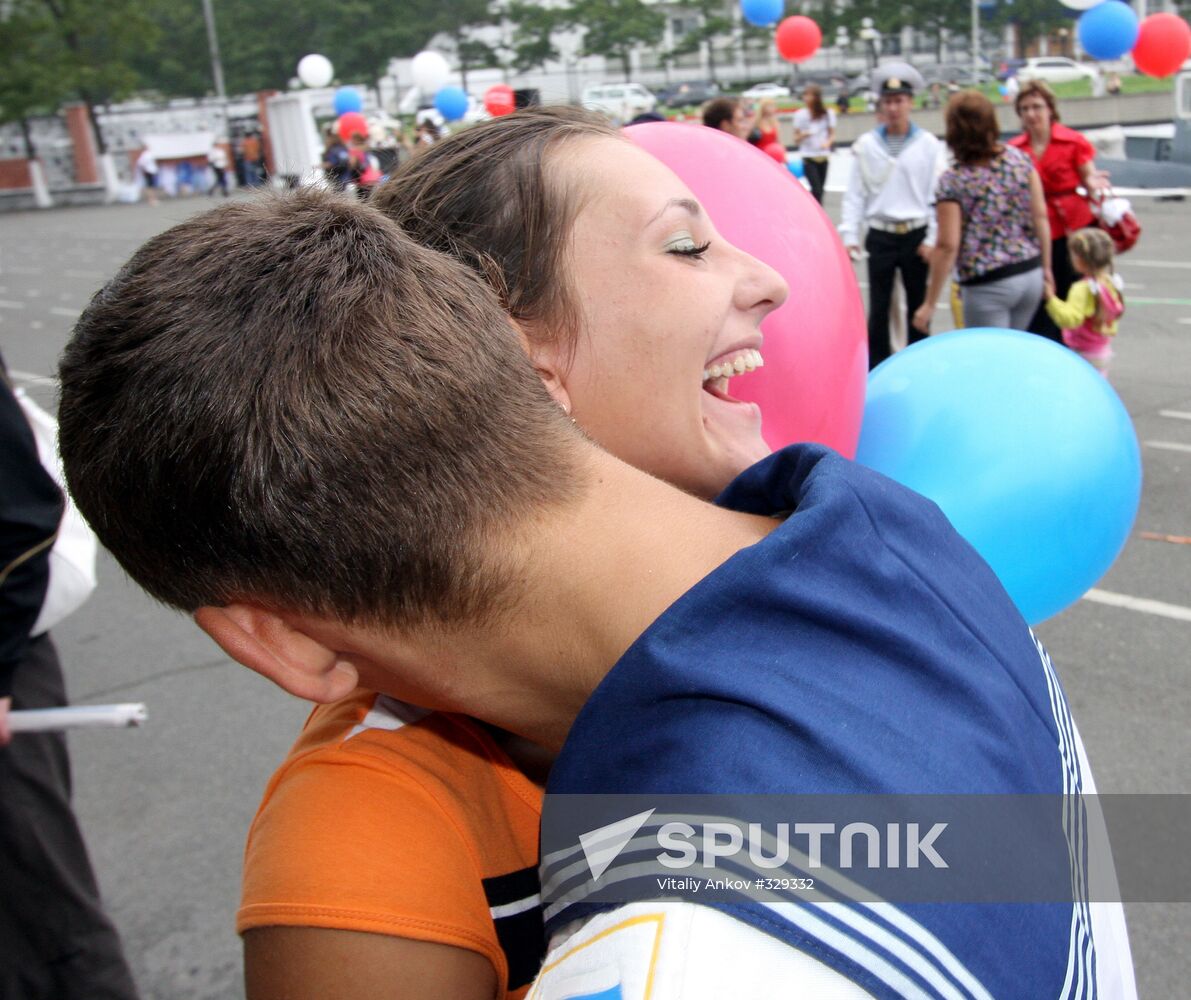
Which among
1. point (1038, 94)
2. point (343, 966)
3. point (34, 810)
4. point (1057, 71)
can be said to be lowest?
point (1057, 71)

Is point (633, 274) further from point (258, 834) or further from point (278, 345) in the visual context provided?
point (258, 834)

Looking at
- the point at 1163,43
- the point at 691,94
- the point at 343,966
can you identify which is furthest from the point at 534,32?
the point at 343,966

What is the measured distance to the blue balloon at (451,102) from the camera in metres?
17.4

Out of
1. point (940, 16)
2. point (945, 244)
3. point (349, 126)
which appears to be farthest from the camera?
point (940, 16)

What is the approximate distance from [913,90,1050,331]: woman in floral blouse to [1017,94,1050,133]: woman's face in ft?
3.01

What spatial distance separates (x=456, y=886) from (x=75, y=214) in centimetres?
3586

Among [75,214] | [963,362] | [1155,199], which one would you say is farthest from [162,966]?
[75,214]

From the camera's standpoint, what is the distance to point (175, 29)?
185 feet

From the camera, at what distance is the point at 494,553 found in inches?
32.5

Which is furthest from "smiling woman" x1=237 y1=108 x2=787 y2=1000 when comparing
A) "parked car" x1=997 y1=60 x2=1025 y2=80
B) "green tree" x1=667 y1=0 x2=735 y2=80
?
"green tree" x1=667 y1=0 x2=735 y2=80

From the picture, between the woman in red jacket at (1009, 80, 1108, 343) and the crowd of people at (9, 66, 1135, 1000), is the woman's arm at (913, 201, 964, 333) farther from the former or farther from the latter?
the crowd of people at (9, 66, 1135, 1000)

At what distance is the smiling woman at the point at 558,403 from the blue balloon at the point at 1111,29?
37.3 feet

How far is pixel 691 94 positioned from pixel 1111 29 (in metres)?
40.6

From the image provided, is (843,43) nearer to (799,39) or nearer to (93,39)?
(93,39)
